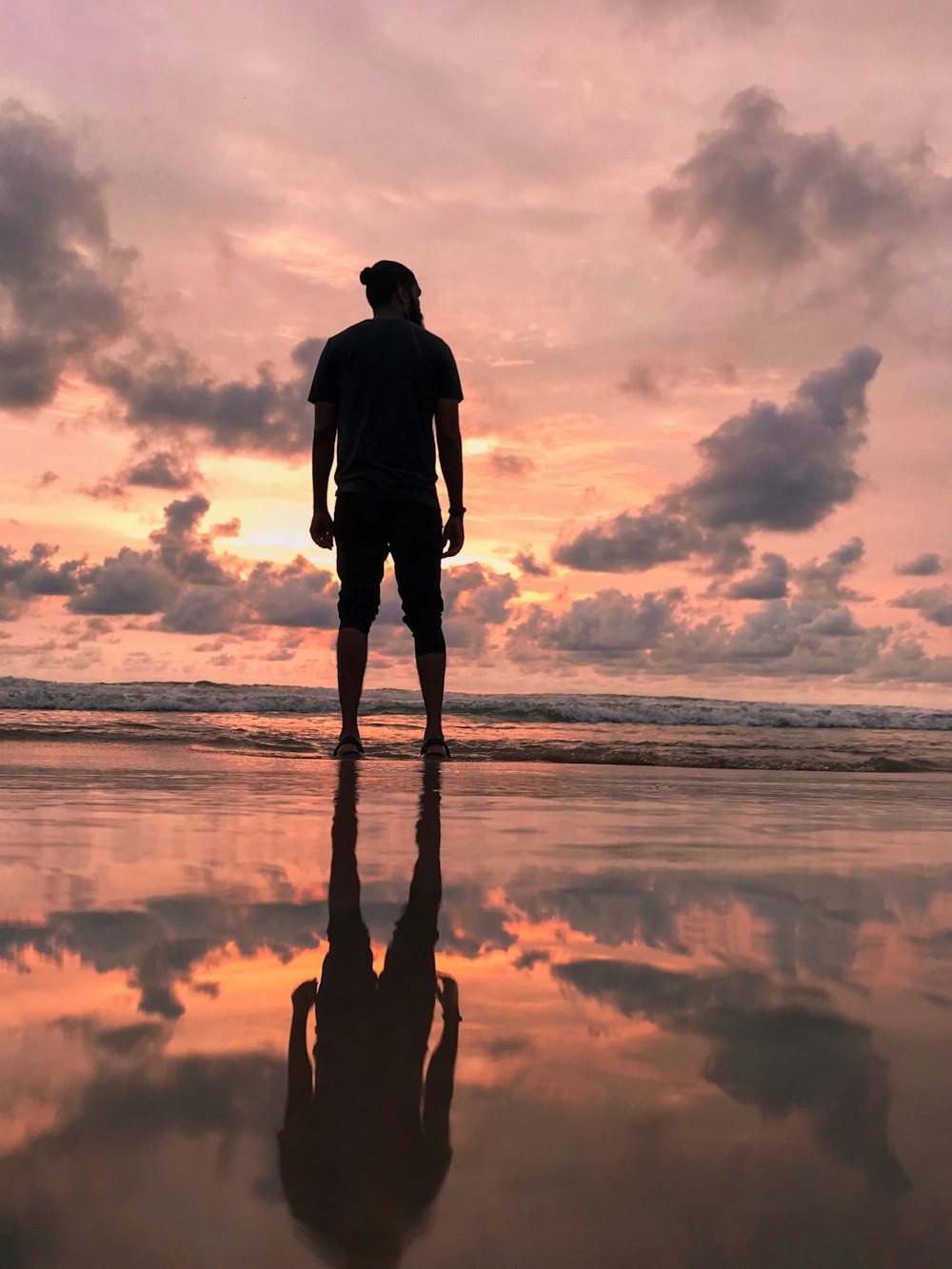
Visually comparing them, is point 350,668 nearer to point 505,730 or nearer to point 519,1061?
point 519,1061

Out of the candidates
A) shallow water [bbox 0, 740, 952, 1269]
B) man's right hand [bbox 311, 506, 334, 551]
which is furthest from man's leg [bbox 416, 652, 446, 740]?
shallow water [bbox 0, 740, 952, 1269]

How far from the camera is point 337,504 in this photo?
13.6 ft

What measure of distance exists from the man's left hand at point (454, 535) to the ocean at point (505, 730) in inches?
41.3

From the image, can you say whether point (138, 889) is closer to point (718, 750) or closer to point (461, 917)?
point (461, 917)

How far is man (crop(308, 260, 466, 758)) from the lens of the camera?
13.4 ft

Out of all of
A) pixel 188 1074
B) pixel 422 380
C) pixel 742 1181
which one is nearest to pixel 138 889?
pixel 188 1074

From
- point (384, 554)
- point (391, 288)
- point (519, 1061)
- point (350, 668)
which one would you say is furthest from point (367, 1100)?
point (391, 288)

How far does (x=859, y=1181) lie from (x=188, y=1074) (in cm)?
37

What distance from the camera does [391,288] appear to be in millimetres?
4238

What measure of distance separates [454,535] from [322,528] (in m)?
0.57

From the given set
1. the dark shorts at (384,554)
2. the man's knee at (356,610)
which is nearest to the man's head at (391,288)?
the dark shorts at (384,554)

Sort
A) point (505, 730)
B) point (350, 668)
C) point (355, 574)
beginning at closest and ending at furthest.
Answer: point (350, 668)
point (355, 574)
point (505, 730)

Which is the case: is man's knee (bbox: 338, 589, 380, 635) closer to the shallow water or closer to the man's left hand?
the man's left hand

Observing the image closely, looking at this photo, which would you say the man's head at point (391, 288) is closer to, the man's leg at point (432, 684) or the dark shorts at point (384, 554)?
the dark shorts at point (384, 554)
